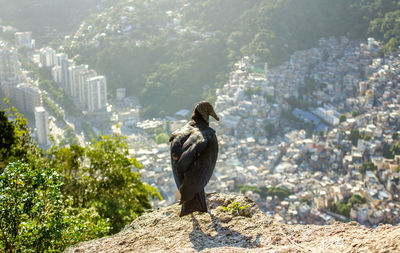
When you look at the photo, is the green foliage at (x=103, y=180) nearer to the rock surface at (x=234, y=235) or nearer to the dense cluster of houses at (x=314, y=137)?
the rock surface at (x=234, y=235)

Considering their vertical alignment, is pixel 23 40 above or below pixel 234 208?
above

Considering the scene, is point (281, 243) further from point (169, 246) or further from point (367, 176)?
point (367, 176)

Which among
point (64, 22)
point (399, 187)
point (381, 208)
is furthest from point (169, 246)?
point (64, 22)

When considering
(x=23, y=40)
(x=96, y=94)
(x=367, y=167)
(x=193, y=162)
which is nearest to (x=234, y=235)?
(x=193, y=162)

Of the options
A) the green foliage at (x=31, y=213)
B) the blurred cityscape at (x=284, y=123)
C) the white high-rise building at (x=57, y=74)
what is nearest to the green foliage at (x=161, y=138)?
the blurred cityscape at (x=284, y=123)

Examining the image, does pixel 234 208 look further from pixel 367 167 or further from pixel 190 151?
pixel 367 167

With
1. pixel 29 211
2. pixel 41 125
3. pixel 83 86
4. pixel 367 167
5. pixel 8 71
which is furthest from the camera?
pixel 8 71
